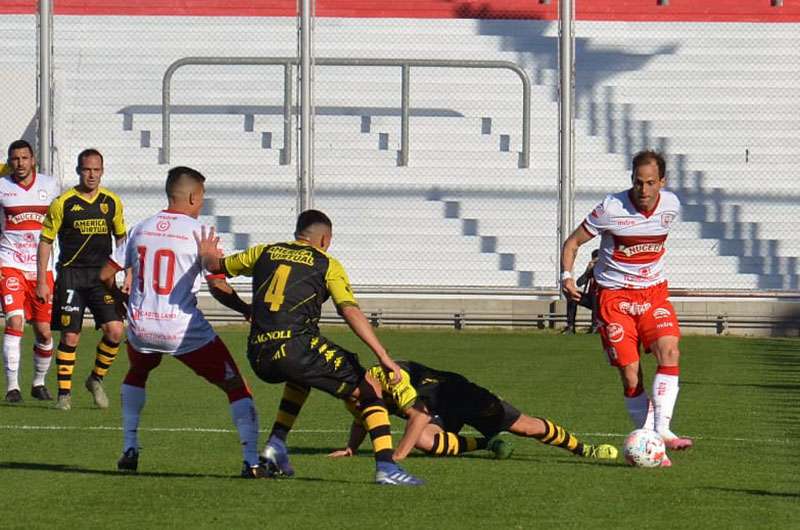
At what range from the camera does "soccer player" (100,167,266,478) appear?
954 cm

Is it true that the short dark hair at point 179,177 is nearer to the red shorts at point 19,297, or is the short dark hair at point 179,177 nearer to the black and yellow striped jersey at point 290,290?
the black and yellow striped jersey at point 290,290

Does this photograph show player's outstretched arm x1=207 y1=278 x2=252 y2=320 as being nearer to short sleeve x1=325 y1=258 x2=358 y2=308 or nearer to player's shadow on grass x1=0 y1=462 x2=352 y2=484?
short sleeve x1=325 y1=258 x2=358 y2=308

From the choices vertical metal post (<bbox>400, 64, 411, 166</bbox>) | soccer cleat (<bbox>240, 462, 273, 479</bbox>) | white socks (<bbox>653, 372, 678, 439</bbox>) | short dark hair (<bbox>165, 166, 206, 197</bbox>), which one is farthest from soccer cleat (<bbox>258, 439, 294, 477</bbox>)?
vertical metal post (<bbox>400, 64, 411, 166</bbox>)

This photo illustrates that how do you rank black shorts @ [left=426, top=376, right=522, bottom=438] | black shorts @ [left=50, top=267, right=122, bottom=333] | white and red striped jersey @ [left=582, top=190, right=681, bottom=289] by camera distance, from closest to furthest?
black shorts @ [left=426, top=376, right=522, bottom=438] → white and red striped jersey @ [left=582, top=190, right=681, bottom=289] → black shorts @ [left=50, top=267, right=122, bottom=333]

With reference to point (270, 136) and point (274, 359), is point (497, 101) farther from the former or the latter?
point (274, 359)

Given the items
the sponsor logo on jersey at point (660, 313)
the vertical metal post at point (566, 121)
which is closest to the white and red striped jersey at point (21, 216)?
the sponsor logo on jersey at point (660, 313)

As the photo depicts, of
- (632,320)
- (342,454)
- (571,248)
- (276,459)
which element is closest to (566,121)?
(571,248)

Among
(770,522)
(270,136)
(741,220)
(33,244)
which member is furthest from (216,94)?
(770,522)

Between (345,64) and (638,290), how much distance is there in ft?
52.0

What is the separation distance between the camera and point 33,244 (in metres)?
14.9

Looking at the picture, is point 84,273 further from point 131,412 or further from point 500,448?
point 500,448

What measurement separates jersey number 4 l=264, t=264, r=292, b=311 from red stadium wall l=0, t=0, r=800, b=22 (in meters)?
19.0

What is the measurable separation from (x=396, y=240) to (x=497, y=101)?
9.54 ft

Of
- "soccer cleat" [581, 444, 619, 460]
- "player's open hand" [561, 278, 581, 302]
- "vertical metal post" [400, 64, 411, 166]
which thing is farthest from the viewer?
"vertical metal post" [400, 64, 411, 166]
